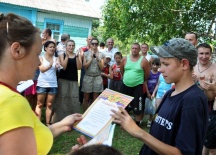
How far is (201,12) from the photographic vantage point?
35.2 feet

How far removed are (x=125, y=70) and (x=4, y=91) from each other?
4996 millimetres

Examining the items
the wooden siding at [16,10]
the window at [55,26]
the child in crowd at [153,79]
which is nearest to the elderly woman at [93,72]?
the child in crowd at [153,79]

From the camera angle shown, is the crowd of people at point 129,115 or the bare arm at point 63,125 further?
the bare arm at point 63,125

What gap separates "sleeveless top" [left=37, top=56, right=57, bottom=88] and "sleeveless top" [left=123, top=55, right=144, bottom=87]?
5.23 ft

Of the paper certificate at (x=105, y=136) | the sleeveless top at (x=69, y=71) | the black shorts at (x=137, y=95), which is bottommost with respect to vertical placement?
the black shorts at (x=137, y=95)

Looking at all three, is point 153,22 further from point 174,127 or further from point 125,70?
point 174,127

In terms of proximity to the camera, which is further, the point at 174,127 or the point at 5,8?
the point at 5,8

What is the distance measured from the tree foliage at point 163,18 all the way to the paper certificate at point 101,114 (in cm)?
904

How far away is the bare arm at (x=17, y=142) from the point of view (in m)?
1.16

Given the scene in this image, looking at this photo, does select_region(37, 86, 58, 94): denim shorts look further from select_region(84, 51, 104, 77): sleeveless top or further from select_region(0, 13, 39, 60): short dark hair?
select_region(0, 13, 39, 60): short dark hair

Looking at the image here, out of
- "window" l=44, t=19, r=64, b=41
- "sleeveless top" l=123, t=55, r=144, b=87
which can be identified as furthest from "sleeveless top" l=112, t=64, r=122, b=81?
"window" l=44, t=19, r=64, b=41

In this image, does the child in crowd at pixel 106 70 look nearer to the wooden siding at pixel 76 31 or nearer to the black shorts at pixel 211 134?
the black shorts at pixel 211 134

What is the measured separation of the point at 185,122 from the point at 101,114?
57 centimetres

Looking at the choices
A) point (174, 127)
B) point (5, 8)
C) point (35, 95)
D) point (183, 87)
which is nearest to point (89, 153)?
point (174, 127)
